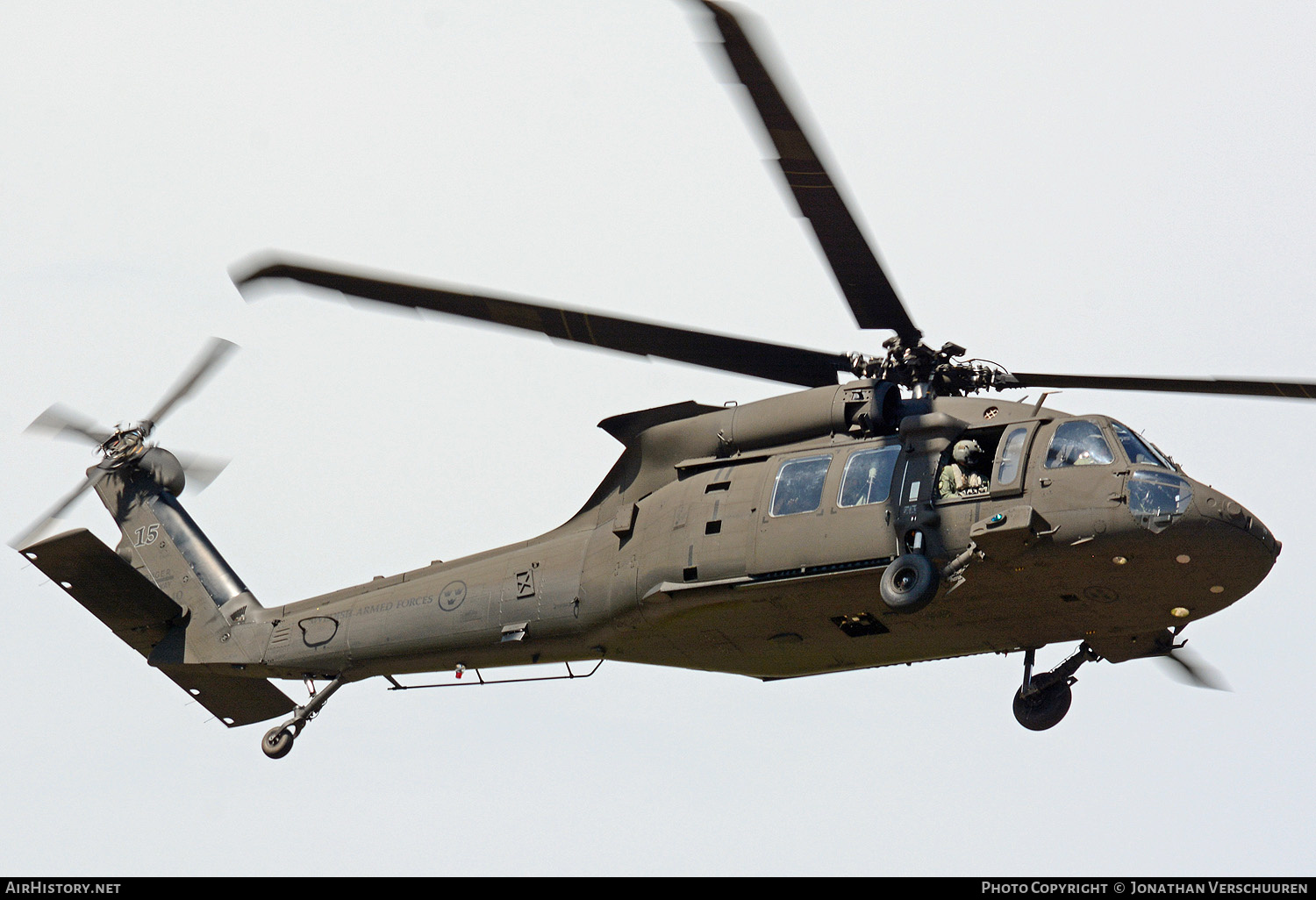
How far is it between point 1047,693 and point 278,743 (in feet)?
29.9

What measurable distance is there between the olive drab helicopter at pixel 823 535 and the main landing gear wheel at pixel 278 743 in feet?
0.07

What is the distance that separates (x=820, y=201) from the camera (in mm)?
13070

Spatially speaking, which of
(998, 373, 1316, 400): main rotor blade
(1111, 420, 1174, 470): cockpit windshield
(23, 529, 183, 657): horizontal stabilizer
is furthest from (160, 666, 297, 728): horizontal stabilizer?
(1111, 420, 1174, 470): cockpit windshield

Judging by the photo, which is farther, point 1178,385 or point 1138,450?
point 1178,385

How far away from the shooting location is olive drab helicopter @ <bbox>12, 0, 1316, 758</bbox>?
13.8 metres

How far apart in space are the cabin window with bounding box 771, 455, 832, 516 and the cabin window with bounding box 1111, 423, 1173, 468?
276cm

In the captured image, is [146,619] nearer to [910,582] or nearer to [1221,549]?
[910,582]

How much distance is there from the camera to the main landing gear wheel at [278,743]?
18703 mm

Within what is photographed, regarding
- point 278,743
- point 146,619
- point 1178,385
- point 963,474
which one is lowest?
point 278,743

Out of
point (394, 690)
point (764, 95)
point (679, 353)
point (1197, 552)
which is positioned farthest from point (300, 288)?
point (1197, 552)

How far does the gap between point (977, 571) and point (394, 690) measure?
741 cm

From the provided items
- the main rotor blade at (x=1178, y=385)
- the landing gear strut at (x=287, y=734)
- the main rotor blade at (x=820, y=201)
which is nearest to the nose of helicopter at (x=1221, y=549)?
the main rotor blade at (x=1178, y=385)

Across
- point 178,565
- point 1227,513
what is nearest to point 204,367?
point 178,565

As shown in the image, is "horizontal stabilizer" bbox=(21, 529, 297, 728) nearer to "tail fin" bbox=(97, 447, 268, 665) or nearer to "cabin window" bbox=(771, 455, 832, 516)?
"tail fin" bbox=(97, 447, 268, 665)
